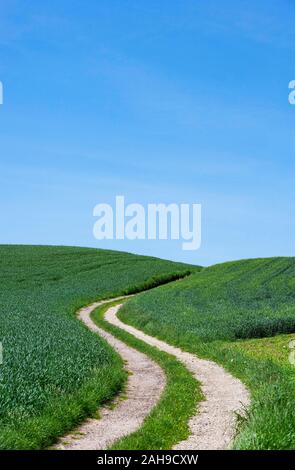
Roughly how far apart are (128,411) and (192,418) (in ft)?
7.60

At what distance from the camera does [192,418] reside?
66.1 ft

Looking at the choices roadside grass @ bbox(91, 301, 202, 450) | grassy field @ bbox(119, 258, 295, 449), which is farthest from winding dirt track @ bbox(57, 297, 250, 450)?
grassy field @ bbox(119, 258, 295, 449)

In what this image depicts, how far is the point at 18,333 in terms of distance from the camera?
3538 cm

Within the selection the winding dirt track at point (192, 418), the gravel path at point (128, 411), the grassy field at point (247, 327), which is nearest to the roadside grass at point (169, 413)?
the winding dirt track at point (192, 418)

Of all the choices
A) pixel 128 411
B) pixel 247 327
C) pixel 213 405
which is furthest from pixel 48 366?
pixel 247 327

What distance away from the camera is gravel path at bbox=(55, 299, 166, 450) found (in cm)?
1719

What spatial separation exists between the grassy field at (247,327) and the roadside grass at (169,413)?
203 cm

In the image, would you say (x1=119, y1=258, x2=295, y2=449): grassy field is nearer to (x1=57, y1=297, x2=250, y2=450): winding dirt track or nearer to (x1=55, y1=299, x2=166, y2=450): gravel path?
(x1=57, y1=297, x2=250, y2=450): winding dirt track

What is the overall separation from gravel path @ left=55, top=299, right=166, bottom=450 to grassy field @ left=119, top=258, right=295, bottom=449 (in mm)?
3428

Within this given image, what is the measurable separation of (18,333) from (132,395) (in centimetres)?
1308

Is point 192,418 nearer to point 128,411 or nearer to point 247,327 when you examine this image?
point 128,411
